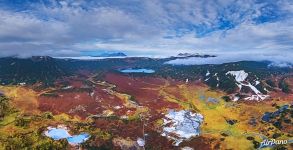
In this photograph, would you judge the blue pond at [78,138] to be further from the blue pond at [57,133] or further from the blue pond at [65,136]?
the blue pond at [57,133]

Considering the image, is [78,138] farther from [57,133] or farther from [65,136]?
[57,133]

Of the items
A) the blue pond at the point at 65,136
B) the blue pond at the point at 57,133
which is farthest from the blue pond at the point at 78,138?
the blue pond at the point at 57,133

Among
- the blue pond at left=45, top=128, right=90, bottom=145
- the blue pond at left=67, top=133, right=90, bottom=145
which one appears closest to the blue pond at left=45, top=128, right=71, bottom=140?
the blue pond at left=45, top=128, right=90, bottom=145

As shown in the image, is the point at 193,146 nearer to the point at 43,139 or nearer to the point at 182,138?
the point at 182,138

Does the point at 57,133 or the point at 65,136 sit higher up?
the point at 57,133

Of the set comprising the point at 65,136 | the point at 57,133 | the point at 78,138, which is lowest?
the point at 78,138

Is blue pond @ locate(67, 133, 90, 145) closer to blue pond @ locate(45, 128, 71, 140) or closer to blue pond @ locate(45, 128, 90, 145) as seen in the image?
blue pond @ locate(45, 128, 90, 145)

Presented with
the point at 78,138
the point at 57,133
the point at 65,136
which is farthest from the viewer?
the point at 57,133

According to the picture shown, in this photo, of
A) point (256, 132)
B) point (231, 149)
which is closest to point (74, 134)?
point (231, 149)

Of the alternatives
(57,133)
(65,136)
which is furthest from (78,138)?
(57,133)
